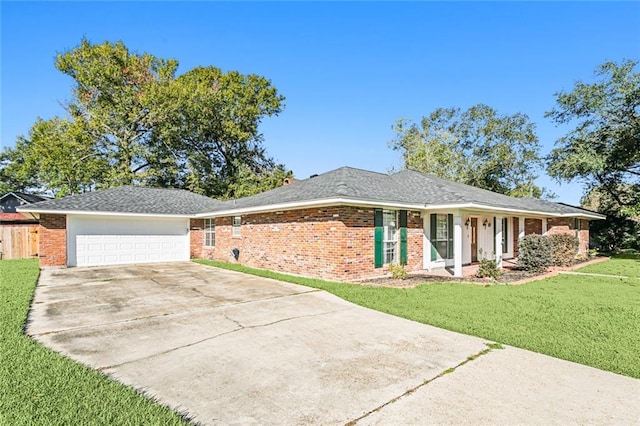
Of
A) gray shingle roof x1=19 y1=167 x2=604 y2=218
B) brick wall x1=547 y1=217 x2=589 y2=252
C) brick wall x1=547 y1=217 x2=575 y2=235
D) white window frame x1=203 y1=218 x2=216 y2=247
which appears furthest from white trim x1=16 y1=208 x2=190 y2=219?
brick wall x1=547 y1=217 x2=589 y2=252

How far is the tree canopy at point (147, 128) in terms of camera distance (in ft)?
82.1

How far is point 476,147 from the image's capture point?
108 feet

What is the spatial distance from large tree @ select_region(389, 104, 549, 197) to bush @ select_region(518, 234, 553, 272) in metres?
20.1

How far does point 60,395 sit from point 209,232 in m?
14.8

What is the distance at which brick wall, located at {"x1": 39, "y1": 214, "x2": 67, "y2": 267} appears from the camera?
525 inches

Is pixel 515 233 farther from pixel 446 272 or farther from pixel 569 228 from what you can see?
pixel 446 272

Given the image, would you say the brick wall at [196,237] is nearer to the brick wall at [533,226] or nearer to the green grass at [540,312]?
the green grass at [540,312]

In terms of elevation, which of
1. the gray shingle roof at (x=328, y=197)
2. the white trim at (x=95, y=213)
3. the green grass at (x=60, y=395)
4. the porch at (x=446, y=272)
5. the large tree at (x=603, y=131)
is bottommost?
the porch at (x=446, y=272)

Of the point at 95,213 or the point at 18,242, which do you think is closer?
the point at 95,213

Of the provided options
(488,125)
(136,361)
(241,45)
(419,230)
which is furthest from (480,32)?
(488,125)

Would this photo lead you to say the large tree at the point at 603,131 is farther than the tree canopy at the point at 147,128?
No

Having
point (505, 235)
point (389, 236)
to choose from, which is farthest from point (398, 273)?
point (505, 235)

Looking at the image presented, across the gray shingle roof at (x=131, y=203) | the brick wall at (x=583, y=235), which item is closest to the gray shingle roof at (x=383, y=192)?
the gray shingle roof at (x=131, y=203)

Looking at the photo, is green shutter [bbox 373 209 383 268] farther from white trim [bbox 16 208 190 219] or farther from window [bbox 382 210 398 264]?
white trim [bbox 16 208 190 219]
